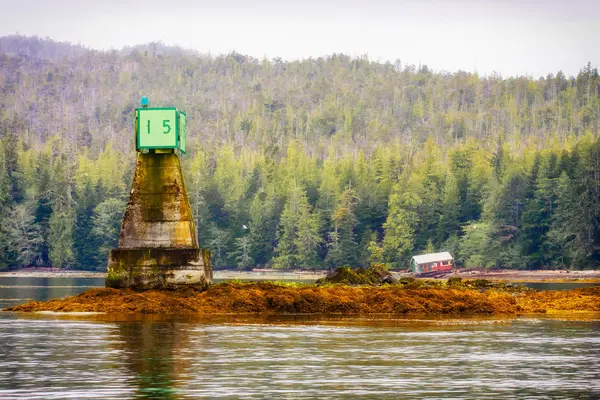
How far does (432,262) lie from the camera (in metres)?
145

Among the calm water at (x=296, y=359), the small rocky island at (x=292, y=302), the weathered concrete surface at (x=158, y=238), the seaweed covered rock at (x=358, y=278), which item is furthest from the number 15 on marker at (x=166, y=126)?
the seaweed covered rock at (x=358, y=278)

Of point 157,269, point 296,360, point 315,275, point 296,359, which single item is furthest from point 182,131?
point 315,275

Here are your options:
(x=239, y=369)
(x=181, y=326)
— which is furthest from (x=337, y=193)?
(x=239, y=369)

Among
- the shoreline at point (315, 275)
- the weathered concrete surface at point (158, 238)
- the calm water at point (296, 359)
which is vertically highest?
the weathered concrete surface at point (158, 238)

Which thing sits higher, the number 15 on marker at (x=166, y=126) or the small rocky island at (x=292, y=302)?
the number 15 on marker at (x=166, y=126)

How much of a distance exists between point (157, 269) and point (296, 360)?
23.8 meters

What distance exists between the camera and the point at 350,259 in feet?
544

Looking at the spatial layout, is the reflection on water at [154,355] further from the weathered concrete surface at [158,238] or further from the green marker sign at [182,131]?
the green marker sign at [182,131]

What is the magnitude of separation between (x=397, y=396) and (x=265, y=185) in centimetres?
17315

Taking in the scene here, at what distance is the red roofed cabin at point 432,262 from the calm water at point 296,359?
9821cm

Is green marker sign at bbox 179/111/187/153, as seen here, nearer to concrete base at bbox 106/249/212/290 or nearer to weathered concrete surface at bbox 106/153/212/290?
weathered concrete surface at bbox 106/153/212/290

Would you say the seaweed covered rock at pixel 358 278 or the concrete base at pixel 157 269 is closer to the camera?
the concrete base at pixel 157 269

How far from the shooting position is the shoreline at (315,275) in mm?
131250

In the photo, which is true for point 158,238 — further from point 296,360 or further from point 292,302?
point 296,360
